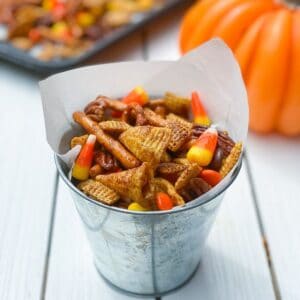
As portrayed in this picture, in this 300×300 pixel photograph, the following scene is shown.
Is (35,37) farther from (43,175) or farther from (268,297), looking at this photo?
(268,297)

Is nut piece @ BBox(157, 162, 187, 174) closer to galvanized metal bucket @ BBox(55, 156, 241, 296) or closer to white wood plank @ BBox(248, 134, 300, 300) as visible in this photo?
galvanized metal bucket @ BBox(55, 156, 241, 296)

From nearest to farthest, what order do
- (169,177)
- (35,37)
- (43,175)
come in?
(169,177), (43,175), (35,37)

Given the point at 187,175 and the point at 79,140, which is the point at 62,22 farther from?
the point at 187,175

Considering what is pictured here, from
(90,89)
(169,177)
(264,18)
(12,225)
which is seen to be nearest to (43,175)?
(12,225)

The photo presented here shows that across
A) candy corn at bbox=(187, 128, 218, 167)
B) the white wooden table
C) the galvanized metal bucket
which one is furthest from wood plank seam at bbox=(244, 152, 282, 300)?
candy corn at bbox=(187, 128, 218, 167)

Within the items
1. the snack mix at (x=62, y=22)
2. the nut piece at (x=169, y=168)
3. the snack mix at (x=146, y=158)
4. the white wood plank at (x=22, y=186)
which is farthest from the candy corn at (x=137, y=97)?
the snack mix at (x=62, y=22)

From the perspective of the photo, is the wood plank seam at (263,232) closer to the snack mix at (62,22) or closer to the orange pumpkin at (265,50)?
the orange pumpkin at (265,50)
